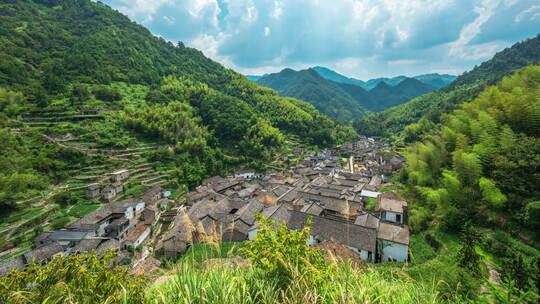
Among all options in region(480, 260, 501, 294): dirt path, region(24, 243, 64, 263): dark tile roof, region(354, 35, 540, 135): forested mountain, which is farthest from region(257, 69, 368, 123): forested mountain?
region(24, 243, 64, 263): dark tile roof

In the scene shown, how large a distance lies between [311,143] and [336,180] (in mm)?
30826

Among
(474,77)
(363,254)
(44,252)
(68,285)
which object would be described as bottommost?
(44,252)

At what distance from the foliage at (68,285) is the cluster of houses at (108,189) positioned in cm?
2777

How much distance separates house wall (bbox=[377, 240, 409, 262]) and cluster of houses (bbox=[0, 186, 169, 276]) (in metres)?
17.2

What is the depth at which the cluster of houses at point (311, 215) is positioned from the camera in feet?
40.4

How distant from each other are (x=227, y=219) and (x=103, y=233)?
11.9 metres

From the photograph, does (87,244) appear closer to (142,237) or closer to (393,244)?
(142,237)

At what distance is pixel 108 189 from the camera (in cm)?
2506

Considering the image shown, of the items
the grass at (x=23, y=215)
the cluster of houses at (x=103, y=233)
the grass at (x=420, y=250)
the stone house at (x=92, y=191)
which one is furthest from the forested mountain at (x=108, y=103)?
the grass at (x=420, y=250)

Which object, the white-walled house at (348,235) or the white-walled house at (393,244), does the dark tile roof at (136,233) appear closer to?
the white-walled house at (348,235)

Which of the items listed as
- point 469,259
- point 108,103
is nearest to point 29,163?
point 108,103

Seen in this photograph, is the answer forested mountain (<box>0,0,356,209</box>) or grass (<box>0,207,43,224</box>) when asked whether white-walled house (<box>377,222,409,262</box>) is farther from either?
grass (<box>0,207,43,224</box>)

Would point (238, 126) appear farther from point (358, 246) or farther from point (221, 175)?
point (358, 246)

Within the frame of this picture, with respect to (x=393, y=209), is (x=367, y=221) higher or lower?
lower
